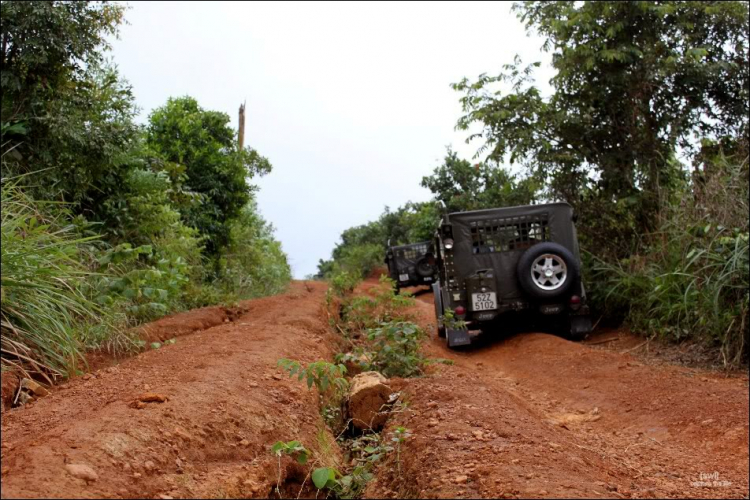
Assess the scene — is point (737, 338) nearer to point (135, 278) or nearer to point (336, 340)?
point (336, 340)

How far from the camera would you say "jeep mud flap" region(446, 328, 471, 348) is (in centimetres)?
1035

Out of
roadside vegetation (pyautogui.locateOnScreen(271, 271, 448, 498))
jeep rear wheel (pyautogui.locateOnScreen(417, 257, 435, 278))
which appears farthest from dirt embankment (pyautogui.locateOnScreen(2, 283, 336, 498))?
jeep rear wheel (pyautogui.locateOnScreen(417, 257, 435, 278))

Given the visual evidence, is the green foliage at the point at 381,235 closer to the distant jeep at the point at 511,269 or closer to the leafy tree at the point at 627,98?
the leafy tree at the point at 627,98

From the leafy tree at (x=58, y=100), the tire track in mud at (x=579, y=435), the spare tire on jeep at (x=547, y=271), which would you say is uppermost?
the leafy tree at (x=58, y=100)

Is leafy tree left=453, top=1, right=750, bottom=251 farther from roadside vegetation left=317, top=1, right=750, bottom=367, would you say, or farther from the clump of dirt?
the clump of dirt

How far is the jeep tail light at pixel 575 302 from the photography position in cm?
1016

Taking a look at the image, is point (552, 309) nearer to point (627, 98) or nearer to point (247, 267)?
point (627, 98)

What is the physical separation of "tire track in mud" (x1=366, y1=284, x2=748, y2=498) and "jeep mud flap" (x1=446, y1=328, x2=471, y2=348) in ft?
6.11

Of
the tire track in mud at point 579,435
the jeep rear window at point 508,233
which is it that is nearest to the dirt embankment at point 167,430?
the tire track in mud at point 579,435

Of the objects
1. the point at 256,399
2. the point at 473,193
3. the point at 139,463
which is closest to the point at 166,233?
the point at 256,399

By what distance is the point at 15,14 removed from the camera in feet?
27.0

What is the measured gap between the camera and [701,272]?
27.7ft

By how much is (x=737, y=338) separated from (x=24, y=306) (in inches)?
277

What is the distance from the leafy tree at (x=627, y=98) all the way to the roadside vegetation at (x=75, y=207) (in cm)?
647
